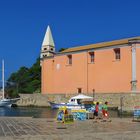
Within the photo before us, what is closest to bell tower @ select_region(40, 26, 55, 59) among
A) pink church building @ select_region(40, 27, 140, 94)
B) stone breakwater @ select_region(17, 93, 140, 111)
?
pink church building @ select_region(40, 27, 140, 94)

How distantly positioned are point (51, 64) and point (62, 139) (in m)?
64.7

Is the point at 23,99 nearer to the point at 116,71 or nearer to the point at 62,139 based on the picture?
the point at 116,71

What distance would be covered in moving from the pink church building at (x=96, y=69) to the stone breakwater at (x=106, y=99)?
2451 millimetres

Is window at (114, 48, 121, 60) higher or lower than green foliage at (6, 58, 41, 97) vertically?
higher

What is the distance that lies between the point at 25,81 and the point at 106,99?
51.2 m

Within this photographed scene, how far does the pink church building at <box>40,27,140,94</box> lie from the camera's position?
6272cm

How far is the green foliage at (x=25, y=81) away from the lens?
331ft

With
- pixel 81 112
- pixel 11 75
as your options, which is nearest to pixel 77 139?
pixel 81 112

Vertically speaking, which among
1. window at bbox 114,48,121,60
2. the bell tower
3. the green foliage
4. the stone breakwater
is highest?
the bell tower

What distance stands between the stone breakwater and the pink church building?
245cm

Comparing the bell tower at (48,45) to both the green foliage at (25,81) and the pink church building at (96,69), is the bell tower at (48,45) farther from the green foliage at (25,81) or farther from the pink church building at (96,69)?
the pink church building at (96,69)

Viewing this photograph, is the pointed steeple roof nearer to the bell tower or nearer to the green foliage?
the bell tower

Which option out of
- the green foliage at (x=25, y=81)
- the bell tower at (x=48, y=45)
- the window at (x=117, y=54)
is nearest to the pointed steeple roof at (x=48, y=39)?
the bell tower at (x=48, y=45)

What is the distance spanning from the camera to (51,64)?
255 feet
